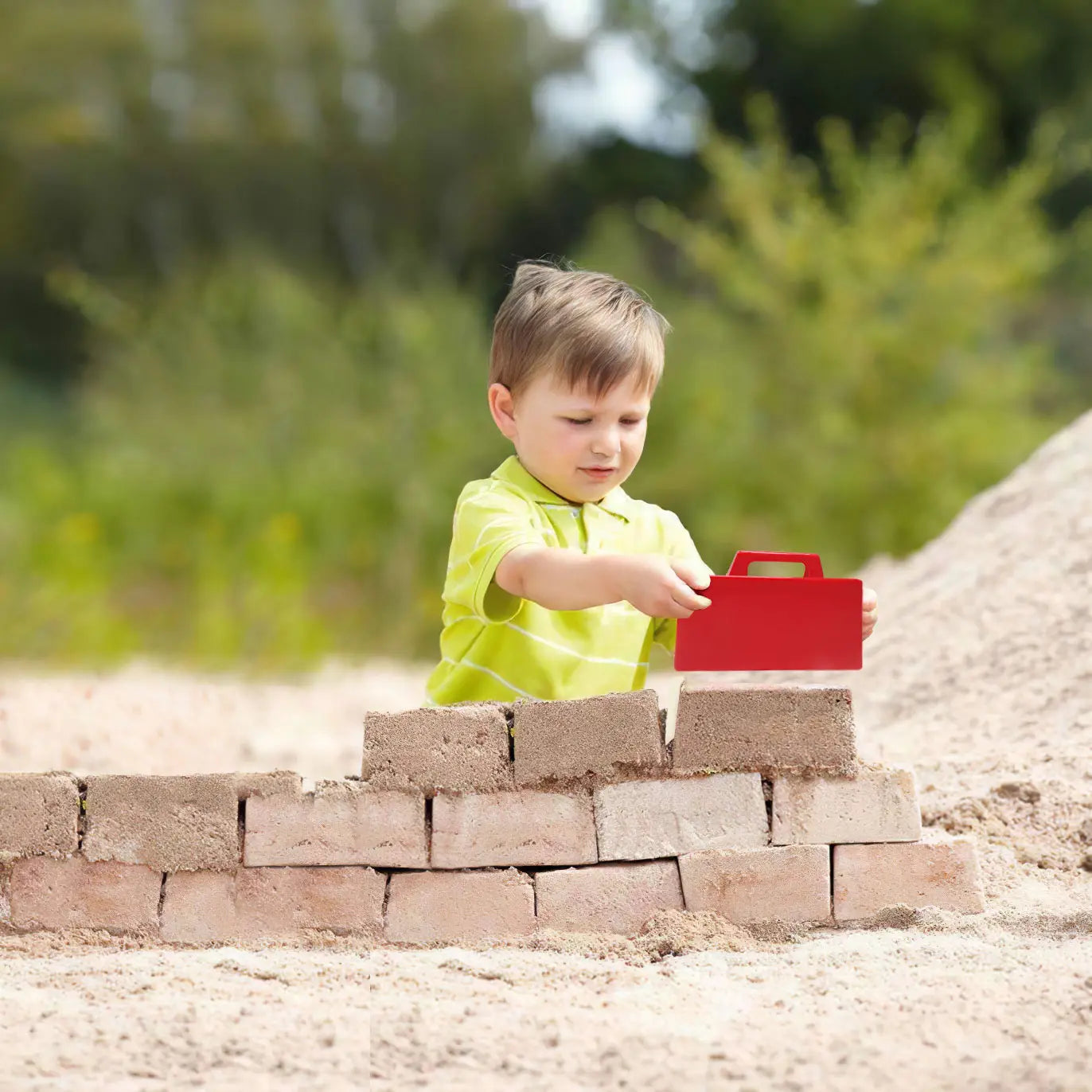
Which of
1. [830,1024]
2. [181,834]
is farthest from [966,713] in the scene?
[181,834]

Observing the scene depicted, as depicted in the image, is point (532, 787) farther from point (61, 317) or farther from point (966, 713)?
point (61, 317)

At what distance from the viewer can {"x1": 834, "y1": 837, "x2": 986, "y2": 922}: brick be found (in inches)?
102

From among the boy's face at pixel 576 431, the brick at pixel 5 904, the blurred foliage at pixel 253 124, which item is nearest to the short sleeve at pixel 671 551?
the boy's face at pixel 576 431

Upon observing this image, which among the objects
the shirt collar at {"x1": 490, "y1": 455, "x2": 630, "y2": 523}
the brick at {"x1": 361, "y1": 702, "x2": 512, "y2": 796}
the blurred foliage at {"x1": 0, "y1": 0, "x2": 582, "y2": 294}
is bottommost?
the brick at {"x1": 361, "y1": 702, "x2": 512, "y2": 796}

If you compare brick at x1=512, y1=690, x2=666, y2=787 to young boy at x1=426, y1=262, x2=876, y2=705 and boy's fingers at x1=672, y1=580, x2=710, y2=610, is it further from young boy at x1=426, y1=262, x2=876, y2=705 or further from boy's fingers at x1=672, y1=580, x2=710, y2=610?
boy's fingers at x1=672, y1=580, x2=710, y2=610

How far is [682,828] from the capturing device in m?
2.57

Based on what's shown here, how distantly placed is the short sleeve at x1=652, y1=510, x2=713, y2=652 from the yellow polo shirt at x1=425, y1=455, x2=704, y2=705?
0.03 meters

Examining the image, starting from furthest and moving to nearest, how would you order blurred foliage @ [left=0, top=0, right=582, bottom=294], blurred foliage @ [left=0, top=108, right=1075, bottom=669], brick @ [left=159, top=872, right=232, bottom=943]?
blurred foliage @ [left=0, top=0, right=582, bottom=294]
blurred foliage @ [left=0, top=108, right=1075, bottom=669]
brick @ [left=159, top=872, right=232, bottom=943]

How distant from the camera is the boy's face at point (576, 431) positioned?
8.65 feet

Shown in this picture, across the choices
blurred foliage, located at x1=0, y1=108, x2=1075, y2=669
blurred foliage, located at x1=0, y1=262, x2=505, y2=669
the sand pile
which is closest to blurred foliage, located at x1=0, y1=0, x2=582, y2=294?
blurred foliage, located at x1=0, y1=262, x2=505, y2=669

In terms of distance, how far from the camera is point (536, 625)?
2.71 meters

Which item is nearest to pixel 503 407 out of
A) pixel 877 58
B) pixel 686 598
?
pixel 686 598

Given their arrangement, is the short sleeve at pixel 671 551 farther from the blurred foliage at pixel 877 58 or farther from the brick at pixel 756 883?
the blurred foliage at pixel 877 58

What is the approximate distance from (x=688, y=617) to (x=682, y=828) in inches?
18.9
